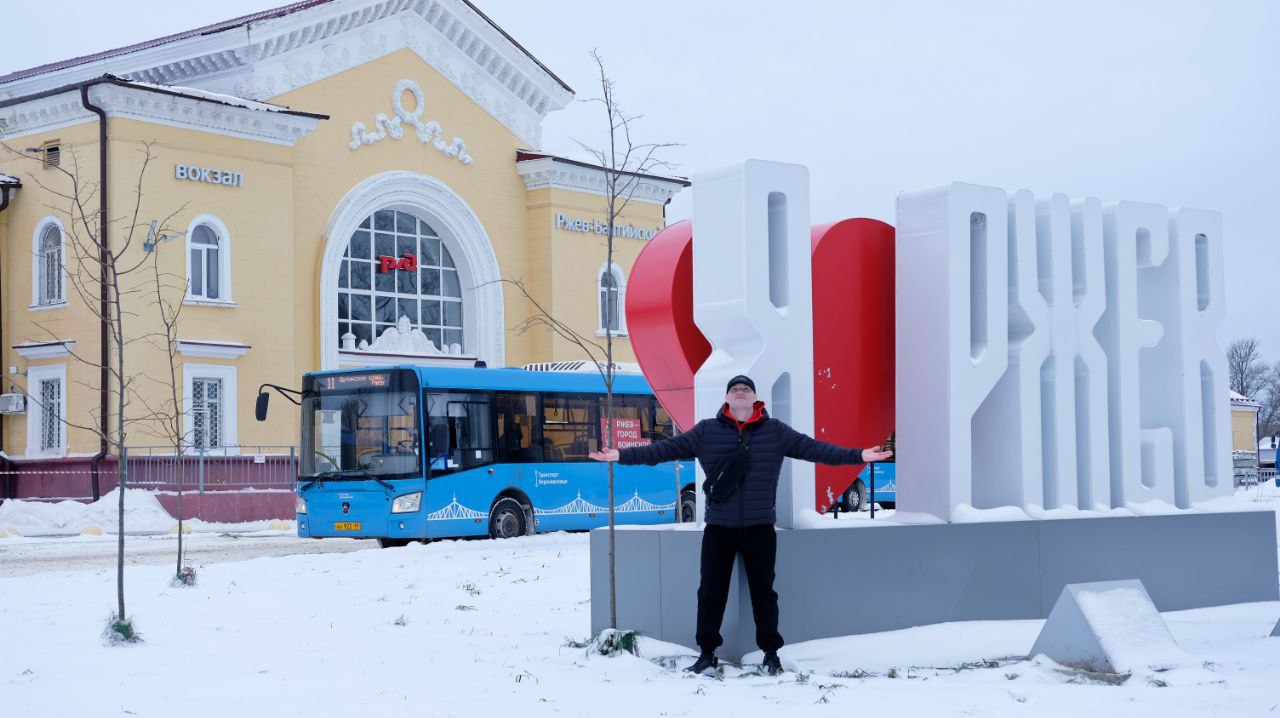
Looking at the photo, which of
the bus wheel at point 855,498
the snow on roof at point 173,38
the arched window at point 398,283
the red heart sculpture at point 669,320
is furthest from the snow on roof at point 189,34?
the red heart sculpture at point 669,320

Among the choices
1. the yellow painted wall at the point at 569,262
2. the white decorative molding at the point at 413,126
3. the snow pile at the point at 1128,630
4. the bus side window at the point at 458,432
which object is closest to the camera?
the snow pile at the point at 1128,630

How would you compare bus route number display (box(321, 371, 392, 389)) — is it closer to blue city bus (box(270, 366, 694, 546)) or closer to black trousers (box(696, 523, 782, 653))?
blue city bus (box(270, 366, 694, 546))

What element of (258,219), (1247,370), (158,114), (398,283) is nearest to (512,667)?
(158,114)

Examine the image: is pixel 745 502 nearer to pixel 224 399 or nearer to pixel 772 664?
pixel 772 664

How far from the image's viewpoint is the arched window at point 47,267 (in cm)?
3123

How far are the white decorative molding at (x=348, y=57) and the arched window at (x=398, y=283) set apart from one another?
3810 mm

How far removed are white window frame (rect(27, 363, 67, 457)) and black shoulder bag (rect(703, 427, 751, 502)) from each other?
24.6m

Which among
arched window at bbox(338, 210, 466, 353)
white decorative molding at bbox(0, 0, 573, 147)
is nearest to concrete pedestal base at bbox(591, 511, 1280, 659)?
white decorative molding at bbox(0, 0, 573, 147)

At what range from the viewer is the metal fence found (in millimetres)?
29547

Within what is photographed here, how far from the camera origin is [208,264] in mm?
31531

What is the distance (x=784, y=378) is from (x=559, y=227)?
2856 centimetres

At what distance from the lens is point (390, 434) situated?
2173cm

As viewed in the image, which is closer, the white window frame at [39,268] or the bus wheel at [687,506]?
the bus wheel at [687,506]

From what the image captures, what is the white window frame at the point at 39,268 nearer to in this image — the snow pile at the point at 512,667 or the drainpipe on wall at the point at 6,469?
the drainpipe on wall at the point at 6,469
